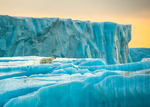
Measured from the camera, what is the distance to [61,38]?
77.9 feet

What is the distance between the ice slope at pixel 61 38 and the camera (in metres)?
20.2

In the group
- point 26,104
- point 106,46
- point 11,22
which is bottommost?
point 26,104

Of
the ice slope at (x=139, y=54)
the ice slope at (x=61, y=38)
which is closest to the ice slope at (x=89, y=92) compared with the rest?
the ice slope at (x=61, y=38)

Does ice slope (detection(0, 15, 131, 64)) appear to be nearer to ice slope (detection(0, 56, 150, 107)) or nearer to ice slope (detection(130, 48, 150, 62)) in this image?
ice slope (detection(130, 48, 150, 62))

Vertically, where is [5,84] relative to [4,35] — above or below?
below

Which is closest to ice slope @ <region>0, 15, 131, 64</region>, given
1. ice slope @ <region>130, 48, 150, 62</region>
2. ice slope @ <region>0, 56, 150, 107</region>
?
ice slope @ <region>130, 48, 150, 62</region>

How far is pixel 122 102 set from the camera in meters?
3.92

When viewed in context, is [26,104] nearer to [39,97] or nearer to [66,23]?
[39,97]

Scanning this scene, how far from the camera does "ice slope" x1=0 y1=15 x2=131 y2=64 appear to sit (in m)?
20.2

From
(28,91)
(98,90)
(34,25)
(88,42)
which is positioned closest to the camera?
(98,90)

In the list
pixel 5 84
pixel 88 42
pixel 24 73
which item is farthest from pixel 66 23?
pixel 5 84

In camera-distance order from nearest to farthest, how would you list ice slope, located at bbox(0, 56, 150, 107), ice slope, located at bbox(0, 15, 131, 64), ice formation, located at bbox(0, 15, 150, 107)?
ice slope, located at bbox(0, 56, 150, 107), ice formation, located at bbox(0, 15, 150, 107), ice slope, located at bbox(0, 15, 131, 64)

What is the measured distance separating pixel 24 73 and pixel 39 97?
3451 millimetres

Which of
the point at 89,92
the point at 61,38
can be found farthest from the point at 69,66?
the point at 61,38
